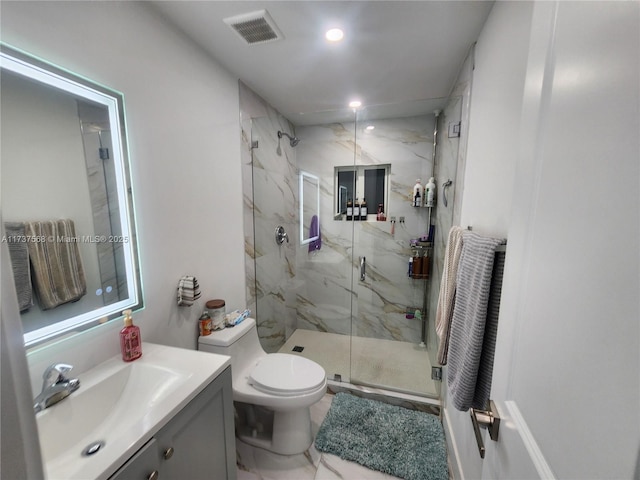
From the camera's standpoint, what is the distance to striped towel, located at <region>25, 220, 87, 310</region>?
2.94 feet

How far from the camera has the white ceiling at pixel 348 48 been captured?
1.26 m

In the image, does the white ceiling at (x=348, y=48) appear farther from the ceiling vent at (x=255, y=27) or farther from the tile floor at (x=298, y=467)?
the tile floor at (x=298, y=467)

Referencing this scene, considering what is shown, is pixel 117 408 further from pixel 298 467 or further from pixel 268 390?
pixel 298 467

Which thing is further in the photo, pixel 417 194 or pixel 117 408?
pixel 417 194

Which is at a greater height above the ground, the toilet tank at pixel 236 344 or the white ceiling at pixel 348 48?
the white ceiling at pixel 348 48

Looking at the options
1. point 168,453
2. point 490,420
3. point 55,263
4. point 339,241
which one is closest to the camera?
point 490,420

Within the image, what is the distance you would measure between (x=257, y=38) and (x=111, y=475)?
190cm

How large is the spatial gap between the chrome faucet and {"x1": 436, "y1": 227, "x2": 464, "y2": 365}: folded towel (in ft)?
4.93

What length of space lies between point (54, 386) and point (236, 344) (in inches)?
32.7

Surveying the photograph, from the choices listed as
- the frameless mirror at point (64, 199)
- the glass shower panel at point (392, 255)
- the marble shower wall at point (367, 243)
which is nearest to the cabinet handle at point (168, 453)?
the frameless mirror at point (64, 199)

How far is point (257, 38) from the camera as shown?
1.46 m

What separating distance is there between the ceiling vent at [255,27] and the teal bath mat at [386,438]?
244cm

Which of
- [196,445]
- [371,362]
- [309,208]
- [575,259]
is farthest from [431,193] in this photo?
[196,445]

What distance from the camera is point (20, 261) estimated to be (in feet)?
2.80
